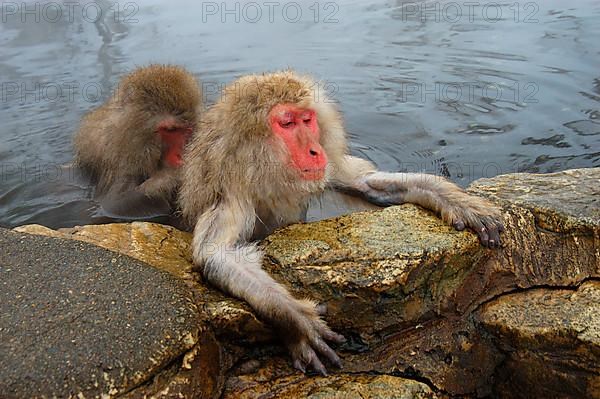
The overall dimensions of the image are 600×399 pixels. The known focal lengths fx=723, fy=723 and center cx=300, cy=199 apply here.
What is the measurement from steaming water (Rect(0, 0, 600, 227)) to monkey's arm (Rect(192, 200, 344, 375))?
3.31 ft

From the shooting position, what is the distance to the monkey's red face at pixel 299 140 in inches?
141

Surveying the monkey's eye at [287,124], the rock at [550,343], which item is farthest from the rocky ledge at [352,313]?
the monkey's eye at [287,124]

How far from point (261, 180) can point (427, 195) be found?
86 cm

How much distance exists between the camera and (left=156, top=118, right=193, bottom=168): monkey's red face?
484cm

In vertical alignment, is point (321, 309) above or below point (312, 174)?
below

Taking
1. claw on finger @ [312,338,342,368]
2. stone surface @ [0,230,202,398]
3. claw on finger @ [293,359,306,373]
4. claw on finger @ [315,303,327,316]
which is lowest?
claw on finger @ [293,359,306,373]

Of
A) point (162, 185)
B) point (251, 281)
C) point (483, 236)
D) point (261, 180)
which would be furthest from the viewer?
point (162, 185)

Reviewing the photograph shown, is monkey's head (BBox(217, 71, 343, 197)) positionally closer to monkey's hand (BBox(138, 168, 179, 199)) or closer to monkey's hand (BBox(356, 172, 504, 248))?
monkey's hand (BBox(356, 172, 504, 248))

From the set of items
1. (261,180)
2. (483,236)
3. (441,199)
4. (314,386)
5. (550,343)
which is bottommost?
(314,386)

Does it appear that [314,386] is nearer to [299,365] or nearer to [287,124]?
[299,365]

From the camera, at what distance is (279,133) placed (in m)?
3.61

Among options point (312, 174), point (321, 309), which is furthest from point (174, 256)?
point (321, 309)

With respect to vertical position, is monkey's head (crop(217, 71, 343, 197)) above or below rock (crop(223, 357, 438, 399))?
above

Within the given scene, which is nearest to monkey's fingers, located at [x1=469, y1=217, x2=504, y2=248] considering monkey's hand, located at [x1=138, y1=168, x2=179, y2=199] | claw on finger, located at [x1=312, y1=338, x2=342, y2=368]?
claw on finger, located at [x1=312, y1=338, x2=342, y2=368]
